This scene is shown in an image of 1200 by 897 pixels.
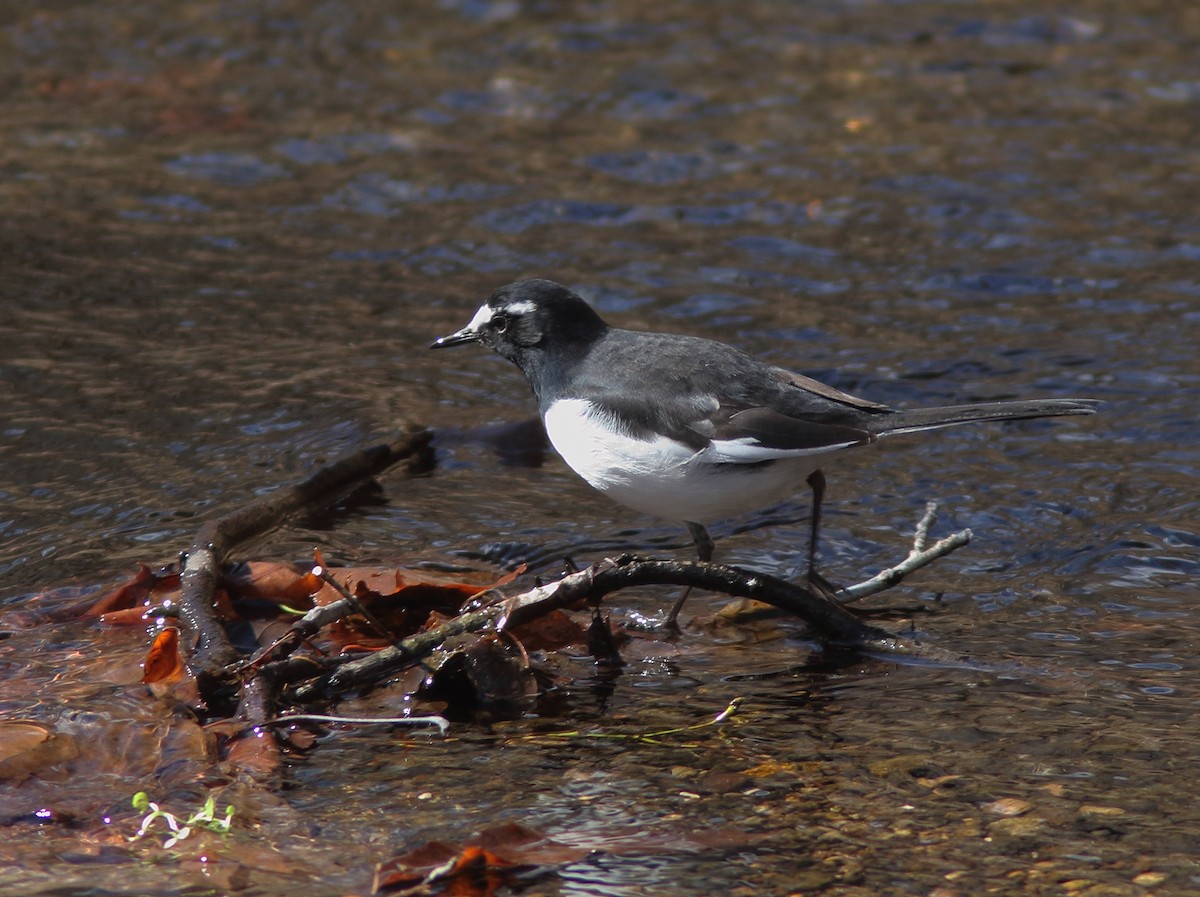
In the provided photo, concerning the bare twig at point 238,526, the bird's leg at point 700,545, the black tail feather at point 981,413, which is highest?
the black tail feather at point 981,413

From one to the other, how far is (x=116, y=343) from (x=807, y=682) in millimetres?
4754

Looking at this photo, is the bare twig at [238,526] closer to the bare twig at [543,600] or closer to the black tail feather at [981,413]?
the bare twig at [543,600]

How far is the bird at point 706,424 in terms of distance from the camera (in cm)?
497

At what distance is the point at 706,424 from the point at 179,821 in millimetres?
2153

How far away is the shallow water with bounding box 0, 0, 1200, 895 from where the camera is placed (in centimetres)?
388

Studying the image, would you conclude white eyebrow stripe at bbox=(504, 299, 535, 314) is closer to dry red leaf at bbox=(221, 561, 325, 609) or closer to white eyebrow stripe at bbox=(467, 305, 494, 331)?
white eyebrow stripe at bbox=(467, 305, 494, 331)

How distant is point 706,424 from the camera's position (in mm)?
5070

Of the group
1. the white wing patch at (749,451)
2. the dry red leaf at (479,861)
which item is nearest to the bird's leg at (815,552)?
the white wing patch at (749,451)

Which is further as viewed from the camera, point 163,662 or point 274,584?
point 274,584

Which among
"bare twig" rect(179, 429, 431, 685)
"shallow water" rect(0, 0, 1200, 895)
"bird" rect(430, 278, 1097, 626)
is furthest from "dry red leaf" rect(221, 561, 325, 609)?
"bird" rect(430, 278, 1097, 626)

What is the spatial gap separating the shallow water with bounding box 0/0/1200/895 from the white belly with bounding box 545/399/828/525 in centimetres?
46

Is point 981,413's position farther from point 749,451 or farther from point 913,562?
point 749,451

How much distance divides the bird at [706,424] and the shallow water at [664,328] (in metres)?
0.52

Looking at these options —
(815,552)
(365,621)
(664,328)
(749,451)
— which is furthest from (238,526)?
(664,328)
